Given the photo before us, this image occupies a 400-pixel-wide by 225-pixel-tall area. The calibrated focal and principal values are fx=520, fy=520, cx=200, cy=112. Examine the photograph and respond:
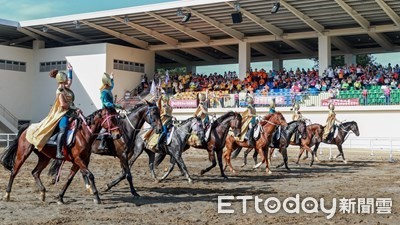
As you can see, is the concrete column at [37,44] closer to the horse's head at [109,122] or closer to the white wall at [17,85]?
the white wall at [17,85]

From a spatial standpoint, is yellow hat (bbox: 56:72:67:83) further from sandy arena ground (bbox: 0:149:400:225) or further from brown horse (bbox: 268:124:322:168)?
brown horse (bbox: 268:124:322:168)

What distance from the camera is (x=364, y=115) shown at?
1162 inches

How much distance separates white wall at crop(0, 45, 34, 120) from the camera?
3888 centimetres

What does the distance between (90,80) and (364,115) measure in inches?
780

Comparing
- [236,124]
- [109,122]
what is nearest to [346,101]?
[236,124]

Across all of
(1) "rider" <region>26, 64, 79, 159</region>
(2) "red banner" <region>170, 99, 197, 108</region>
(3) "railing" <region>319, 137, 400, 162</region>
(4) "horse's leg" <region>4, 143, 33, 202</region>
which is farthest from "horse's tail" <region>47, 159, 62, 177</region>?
(2) "red banner" <region>170, 99, 197, 108</region>

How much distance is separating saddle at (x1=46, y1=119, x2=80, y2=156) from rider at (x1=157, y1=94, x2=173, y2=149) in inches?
145

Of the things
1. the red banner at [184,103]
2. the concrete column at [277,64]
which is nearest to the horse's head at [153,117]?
the red banner at [184,103]

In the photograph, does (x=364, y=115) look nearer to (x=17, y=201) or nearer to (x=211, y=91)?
(x=211, y=91)

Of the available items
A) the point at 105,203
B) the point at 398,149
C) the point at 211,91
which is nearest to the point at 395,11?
the point at 398,149

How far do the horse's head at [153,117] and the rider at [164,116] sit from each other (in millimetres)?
2357

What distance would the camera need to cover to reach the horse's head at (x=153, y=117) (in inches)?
434

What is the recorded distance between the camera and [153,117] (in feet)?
36.3

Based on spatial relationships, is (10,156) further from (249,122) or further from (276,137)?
(276,137)
